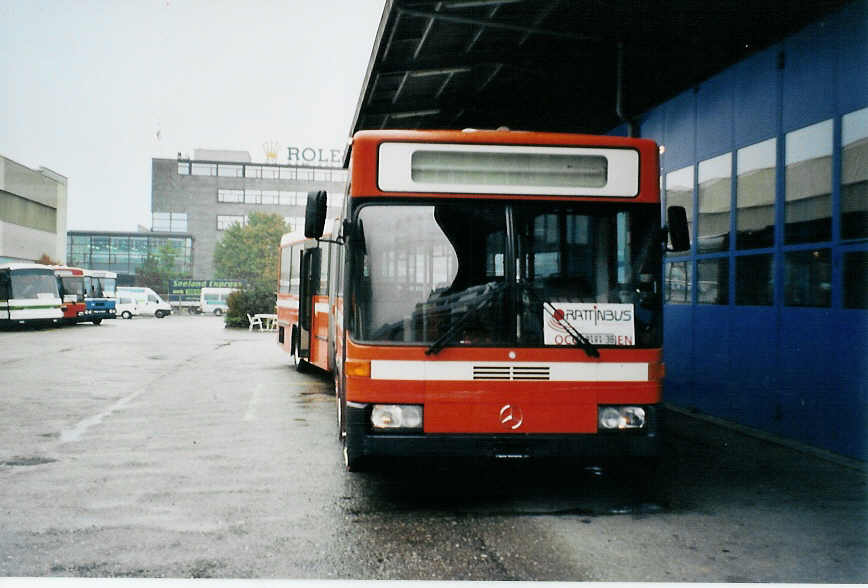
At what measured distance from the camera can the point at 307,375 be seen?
631 inches

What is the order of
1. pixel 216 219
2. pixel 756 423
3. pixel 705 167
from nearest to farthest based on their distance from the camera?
pixel 756 423
pixel 705 167
pixel 216 219

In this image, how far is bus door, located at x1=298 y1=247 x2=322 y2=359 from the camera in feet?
46.1

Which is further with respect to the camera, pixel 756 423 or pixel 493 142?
pixel 756 423

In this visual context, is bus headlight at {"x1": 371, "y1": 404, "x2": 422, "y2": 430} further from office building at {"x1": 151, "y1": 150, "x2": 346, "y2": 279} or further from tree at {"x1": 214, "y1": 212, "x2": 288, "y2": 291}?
office building at {"x1": 151, "y1": 150, "x2": 346, "y2": 279}

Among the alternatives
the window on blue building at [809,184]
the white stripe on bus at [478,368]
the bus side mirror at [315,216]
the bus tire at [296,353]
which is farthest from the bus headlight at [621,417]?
the bus tire at [296,353]

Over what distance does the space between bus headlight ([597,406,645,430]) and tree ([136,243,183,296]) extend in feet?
242

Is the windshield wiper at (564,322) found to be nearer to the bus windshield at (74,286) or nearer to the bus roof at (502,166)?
the bus roof at (502,166)

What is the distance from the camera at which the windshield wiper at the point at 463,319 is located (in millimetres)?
5414

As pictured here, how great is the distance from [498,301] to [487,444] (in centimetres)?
98

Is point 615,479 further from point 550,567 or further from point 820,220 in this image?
point 820,220

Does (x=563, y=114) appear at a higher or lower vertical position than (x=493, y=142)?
higher

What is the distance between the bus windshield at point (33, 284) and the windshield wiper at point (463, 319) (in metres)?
30.7

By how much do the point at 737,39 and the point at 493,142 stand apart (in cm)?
543

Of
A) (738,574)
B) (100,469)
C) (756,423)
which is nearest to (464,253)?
(738,574)
